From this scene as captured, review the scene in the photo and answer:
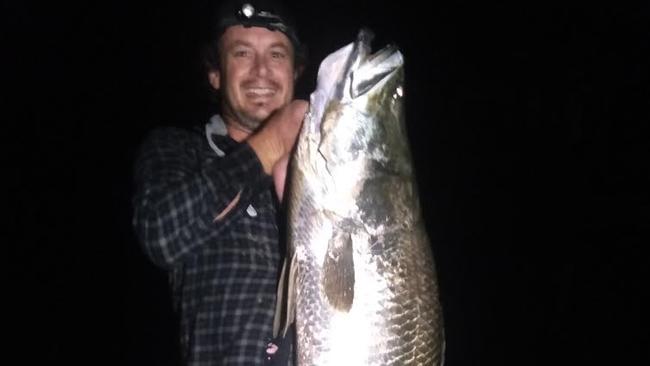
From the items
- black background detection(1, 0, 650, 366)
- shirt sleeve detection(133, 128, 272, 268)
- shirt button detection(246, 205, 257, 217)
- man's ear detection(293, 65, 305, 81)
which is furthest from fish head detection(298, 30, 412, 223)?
black background detection(1, 0, 650, 366)

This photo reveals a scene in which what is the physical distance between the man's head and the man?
0.07 meters

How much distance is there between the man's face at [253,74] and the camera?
2.41 m

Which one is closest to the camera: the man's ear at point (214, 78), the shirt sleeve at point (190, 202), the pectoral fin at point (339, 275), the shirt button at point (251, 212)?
the pectoral fin at point (339, 275)

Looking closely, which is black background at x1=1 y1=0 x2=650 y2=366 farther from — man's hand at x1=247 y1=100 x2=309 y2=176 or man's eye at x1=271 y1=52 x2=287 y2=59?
man's hand at x1=247 y1=100 x2=309 y2=176

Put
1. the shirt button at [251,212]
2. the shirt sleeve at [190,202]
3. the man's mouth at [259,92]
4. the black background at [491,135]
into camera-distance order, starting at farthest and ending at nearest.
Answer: the black background at [491,135]
the man's mouth at [259,92]
the shirt button at [251,212]
the shirt sleeve at [190,202]

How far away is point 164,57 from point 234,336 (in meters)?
10.6

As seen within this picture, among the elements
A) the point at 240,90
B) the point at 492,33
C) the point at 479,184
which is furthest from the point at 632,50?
the point at 240,90

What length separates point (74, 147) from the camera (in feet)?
43.2

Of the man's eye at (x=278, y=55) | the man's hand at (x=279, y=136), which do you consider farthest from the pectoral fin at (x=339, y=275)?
the man's eye at (x=278, y=55)

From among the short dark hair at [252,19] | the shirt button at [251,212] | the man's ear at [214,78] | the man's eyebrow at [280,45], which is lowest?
the shirt button at [251,212]

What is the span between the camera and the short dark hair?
2.46m

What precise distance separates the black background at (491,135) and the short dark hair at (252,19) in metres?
5.13

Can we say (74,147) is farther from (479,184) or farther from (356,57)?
(356,57)

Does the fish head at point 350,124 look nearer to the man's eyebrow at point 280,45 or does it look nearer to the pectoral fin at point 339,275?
the pectoral fin at point 339,275
